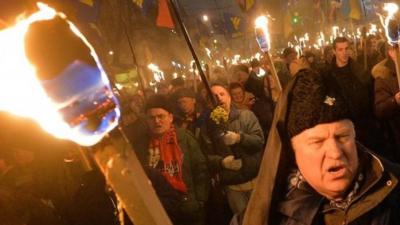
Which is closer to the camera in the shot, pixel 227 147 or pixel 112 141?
pixel 112 141

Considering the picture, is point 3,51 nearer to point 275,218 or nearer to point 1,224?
point 275,218

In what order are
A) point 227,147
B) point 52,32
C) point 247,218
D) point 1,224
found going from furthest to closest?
point 227,147, point 1,224, point 247,218, point 52,32

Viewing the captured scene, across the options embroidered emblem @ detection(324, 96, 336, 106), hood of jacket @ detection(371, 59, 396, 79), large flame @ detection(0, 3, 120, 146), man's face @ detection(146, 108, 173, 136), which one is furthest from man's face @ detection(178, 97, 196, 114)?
large flame @ detection(0, 3, 120, 146)

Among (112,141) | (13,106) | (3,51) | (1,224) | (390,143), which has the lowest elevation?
(390,143)

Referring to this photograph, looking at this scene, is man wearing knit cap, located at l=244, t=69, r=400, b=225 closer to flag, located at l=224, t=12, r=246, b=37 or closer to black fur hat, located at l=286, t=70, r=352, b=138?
black fur hat, located at l=286, t=70, r=352, b=138

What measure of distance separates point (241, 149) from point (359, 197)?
3416mm

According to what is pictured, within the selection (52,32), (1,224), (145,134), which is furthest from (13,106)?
(145,134)

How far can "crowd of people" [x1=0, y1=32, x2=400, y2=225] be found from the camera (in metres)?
1.98

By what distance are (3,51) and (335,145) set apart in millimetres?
1459

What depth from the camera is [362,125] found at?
209 inches

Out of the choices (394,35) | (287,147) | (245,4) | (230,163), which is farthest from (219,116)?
(245,4)

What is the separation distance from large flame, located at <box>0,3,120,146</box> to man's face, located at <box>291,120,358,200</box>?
47.3 inches

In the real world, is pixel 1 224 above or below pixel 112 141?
below

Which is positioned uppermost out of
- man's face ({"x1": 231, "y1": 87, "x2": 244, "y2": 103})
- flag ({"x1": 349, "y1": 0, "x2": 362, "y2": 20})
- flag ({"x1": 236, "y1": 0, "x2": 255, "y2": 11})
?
flag ({"x1": 236, "y1": 0, "x2": 255, "y2": 11})
